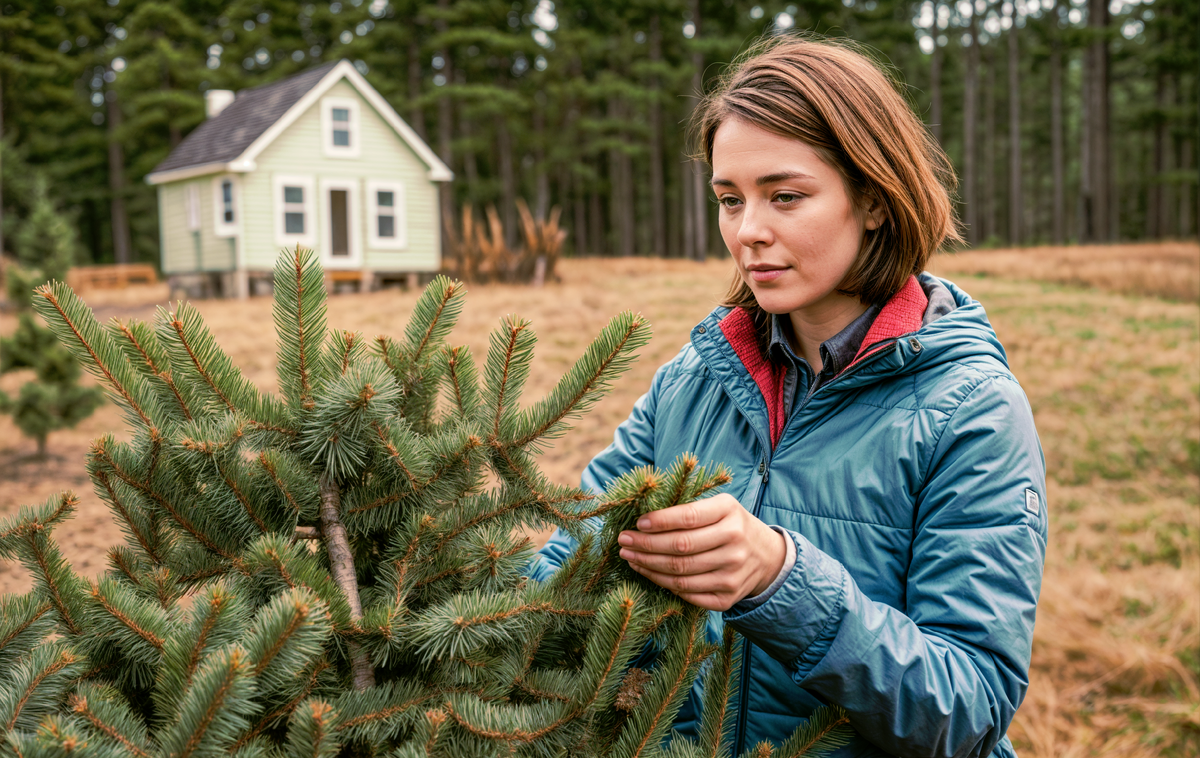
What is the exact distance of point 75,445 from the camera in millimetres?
7215

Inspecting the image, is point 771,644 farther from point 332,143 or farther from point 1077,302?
point 332,143

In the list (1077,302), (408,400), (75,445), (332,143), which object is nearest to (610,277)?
(332,143)

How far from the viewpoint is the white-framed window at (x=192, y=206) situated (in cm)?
1862

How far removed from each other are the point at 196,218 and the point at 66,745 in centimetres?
2008

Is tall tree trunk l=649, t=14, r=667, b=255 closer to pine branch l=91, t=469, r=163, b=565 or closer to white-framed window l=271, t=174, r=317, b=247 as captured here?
white-framed window l=271, t=174, r=317, b=247

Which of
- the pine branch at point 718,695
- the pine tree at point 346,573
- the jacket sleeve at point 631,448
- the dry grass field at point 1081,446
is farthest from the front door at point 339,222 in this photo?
the pine branch at point 718,695

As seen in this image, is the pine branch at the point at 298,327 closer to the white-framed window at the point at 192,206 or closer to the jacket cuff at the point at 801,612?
the jacket cuff at the point at 801,612

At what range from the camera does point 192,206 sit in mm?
18812

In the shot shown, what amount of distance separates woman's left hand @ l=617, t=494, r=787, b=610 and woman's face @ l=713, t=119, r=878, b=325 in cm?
59

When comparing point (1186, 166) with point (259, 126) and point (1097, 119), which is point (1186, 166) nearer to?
point (1097, 119)

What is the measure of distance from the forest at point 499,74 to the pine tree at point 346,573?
2342 centimetres

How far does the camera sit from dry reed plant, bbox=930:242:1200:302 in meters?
13.2

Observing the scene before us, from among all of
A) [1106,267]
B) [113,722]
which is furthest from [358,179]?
[113,722]

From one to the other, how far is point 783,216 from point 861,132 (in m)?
0.23
